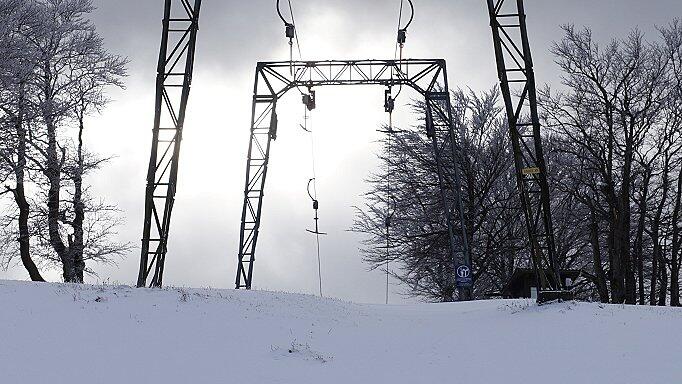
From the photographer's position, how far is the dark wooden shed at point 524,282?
26.0 metres

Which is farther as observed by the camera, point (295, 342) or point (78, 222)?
point (78, 222)

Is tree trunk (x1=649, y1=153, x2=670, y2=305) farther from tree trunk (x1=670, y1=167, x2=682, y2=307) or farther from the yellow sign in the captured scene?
the yellow sign

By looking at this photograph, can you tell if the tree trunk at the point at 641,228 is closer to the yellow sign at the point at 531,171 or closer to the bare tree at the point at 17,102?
the yellow sign at the point at 531,171

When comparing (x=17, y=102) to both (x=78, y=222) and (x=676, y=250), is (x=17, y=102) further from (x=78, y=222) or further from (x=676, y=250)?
(x=676, y=250)

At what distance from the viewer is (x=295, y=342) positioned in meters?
9.74

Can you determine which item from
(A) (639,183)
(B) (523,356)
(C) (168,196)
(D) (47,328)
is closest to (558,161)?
(A) (639,183)

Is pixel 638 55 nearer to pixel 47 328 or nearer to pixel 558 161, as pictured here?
pixel 558 161

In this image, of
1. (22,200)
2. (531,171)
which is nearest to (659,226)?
(531,171)

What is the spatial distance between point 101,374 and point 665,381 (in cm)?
628

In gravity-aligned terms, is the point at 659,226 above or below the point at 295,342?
above

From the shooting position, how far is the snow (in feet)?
26.0

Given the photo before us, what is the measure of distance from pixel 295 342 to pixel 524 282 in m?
18.7

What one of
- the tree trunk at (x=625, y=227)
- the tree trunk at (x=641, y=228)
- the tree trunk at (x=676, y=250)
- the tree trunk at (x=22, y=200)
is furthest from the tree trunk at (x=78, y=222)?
the tree trunk at (x=676, y=250)

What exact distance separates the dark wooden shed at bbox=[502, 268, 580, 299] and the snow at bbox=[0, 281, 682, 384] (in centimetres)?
1203
